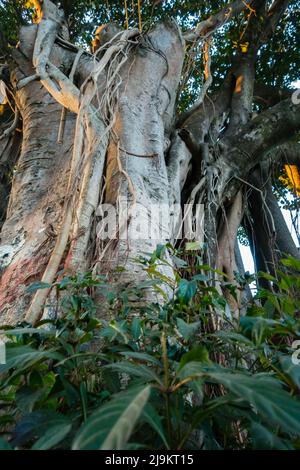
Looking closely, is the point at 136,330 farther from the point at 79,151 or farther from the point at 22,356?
the point at 79,151

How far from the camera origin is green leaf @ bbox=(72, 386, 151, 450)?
24 centimetres

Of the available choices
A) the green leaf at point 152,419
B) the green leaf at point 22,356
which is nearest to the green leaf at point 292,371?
the green leaf at point 152,419

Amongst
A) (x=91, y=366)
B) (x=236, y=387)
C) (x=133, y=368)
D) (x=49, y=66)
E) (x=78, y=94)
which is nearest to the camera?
(x=236, y=387)

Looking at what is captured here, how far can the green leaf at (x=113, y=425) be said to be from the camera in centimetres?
24

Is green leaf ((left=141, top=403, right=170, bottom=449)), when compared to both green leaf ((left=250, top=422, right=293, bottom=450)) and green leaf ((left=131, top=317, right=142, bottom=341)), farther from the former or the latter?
green leaf ((left=131, top=317, right=142, bottom=341))

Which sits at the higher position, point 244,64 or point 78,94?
Answer: point 244,64

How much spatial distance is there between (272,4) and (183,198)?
2.28m

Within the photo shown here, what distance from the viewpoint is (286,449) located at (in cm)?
32

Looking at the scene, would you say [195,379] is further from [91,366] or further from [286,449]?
[91,366]

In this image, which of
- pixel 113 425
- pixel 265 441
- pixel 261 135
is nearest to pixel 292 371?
pixel 265 441

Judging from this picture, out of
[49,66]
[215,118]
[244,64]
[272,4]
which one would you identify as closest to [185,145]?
[215,118]

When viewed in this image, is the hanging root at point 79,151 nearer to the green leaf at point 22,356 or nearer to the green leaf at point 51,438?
the green leaf at point 22,356

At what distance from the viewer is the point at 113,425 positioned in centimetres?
26

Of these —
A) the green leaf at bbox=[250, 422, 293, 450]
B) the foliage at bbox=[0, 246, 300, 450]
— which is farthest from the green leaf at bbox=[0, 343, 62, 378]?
the green leaf at bbox=[250, 422, 293, 450]
